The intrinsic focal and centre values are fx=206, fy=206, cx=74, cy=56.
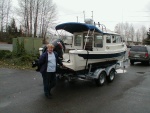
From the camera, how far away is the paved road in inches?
239

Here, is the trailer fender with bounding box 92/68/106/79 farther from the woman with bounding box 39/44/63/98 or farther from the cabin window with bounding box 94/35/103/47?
the woman with bounding box 39/44/63/98

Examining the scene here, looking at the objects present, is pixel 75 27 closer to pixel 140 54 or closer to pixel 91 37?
pixel 91 37

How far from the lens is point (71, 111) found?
586 centimetres

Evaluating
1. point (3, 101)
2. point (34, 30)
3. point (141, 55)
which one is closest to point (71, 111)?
point (3, 101)

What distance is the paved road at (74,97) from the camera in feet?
19.9

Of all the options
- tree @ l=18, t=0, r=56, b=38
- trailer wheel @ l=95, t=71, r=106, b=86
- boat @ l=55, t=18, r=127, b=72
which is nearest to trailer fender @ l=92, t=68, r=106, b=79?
trailer wheel @ l=95, t=71, r=106, b=86

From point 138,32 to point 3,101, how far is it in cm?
11817

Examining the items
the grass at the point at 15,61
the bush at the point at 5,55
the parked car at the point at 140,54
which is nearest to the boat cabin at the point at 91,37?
the grass at the point at 15,61

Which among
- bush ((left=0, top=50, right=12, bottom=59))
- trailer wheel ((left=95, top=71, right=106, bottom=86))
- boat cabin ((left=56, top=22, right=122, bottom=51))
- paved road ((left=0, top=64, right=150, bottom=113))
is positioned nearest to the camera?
paved road ((left=0, top=64, right=150, bottom=113))

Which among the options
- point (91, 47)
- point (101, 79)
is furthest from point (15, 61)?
point (101, 79)

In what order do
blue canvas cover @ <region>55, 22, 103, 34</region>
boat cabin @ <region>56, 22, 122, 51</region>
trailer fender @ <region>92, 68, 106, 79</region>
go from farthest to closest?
boat cabin @ <region>56, 22, 122, 51</region> < blue canvas cover @ <region>55, 22, 103, 34</region> < trailer fender @ <region>92, 68, 106, 79</region>

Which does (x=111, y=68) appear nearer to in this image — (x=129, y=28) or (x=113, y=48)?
(x=113, y=48)

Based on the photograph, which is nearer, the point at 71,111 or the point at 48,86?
the point at 71,111

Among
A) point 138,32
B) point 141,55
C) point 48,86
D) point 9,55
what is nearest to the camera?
point 48,86
